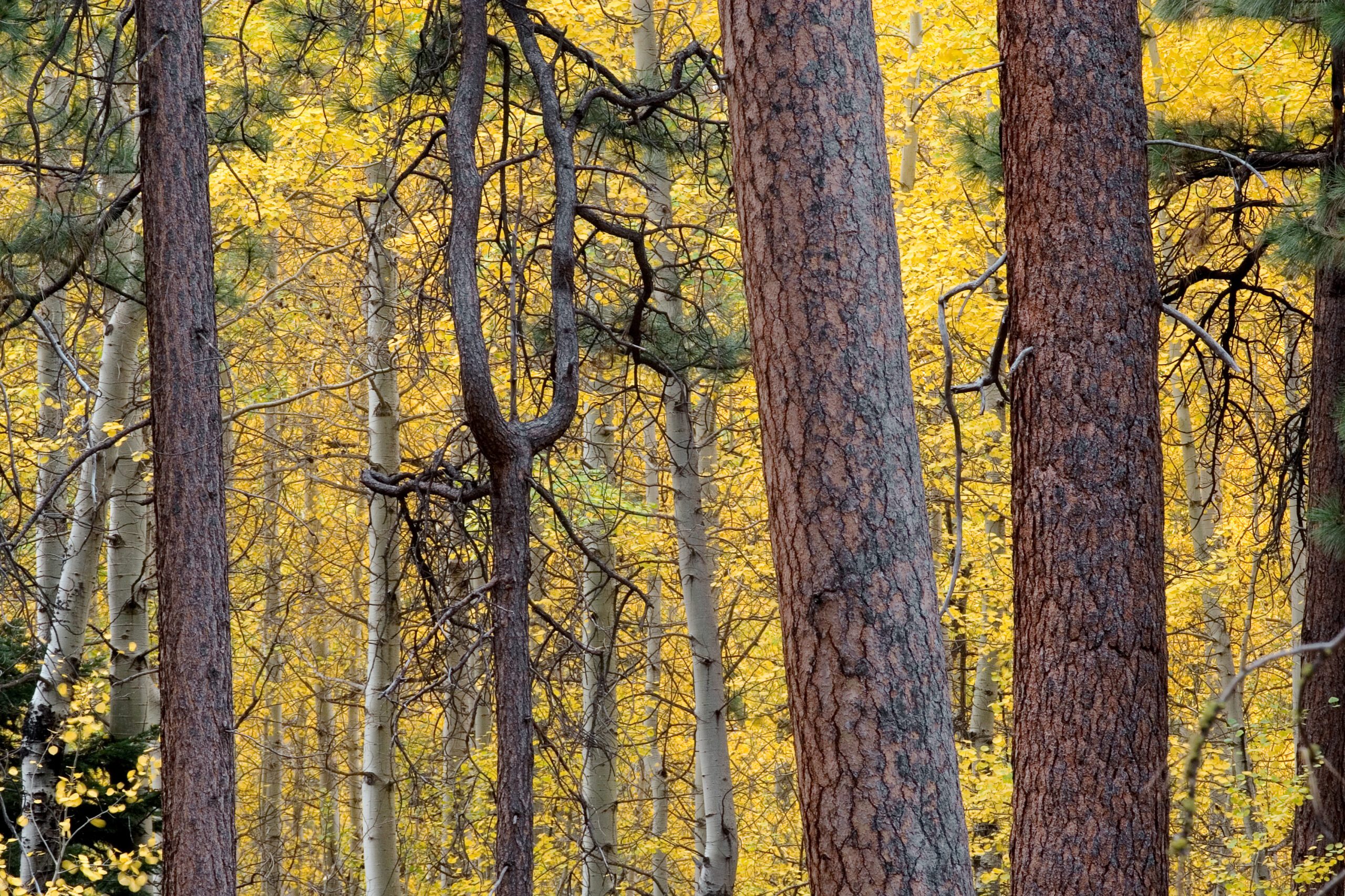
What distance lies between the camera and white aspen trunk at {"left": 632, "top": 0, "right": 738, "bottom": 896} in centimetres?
798

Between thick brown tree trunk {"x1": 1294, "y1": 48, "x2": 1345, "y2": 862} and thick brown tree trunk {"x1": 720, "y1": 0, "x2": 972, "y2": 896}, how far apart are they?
14.4 ft

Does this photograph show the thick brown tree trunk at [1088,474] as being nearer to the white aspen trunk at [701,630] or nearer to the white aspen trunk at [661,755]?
the white aspen trunk at [701,630]

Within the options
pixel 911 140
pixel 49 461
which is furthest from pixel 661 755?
pixel 911 140

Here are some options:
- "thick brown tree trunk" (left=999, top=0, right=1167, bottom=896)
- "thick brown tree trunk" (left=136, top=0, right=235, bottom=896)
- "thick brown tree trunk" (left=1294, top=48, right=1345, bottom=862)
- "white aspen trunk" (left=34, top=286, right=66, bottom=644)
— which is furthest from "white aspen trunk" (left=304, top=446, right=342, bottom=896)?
"thick brown tree trunk" (left=999, top=0, right=1167, bottom=896)

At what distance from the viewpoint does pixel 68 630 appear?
7949 millimetres

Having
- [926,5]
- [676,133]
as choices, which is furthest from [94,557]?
[926,5]

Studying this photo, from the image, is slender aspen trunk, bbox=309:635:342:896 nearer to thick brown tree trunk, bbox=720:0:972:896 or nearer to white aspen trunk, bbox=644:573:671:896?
white aspen trunk, bbox=644:573:671:896

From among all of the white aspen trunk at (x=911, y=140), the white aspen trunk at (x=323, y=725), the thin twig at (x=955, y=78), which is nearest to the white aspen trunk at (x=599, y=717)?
the white aspen trunk at (x=323, y=725)

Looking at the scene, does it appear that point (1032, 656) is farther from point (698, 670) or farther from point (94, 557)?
point (94, 557)

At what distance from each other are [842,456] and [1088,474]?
173 cm

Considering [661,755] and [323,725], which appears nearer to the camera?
[661,755]

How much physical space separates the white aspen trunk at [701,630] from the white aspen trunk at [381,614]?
187 centimetres

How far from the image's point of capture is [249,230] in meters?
8.56

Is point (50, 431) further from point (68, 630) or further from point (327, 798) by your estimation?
point (327, 798)
